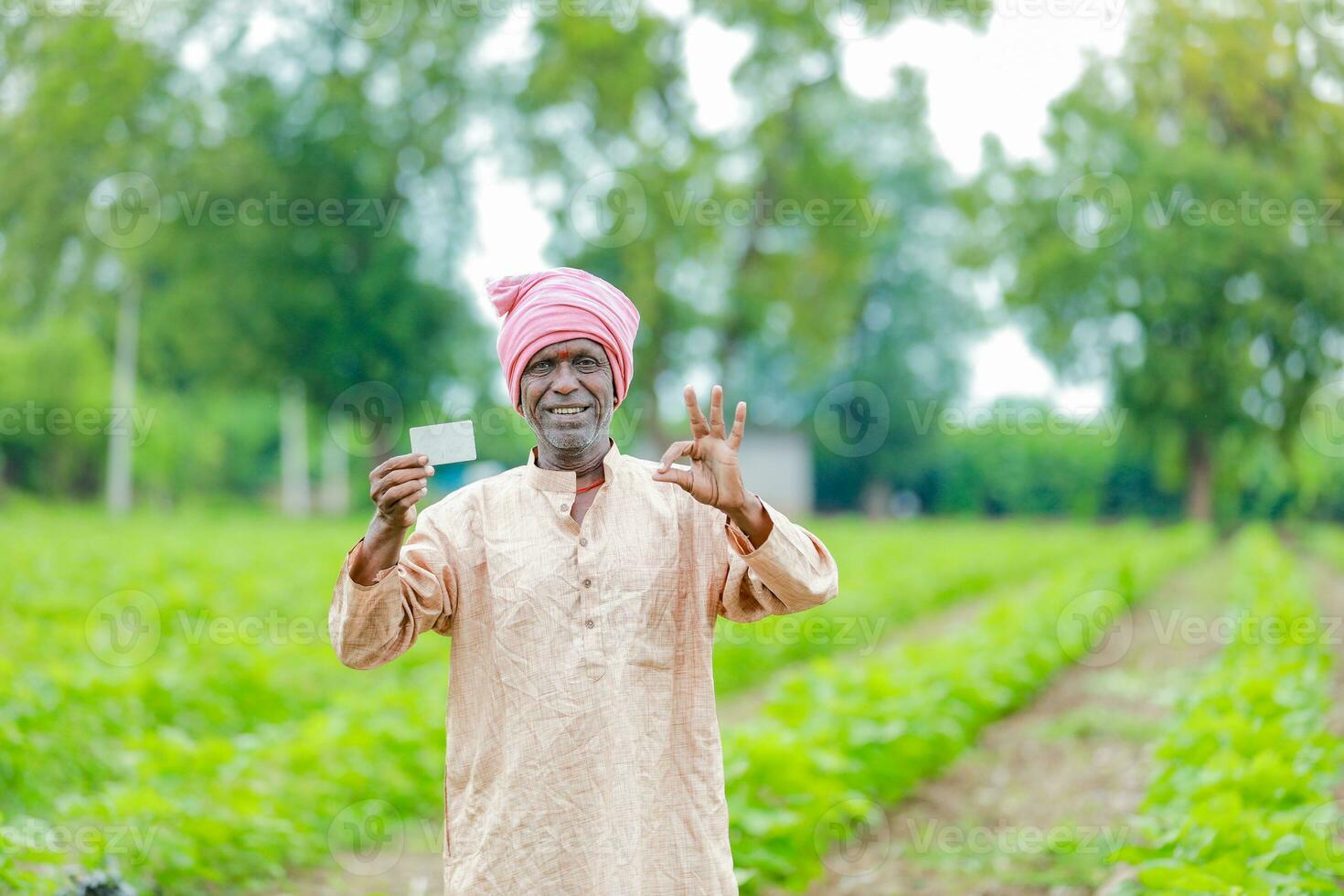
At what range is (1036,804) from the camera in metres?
6.82

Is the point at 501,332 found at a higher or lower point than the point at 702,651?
higher

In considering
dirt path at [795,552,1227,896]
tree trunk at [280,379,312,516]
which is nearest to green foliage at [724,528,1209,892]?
dirt path at [795,552,1227,896]

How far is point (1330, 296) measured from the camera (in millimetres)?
26219

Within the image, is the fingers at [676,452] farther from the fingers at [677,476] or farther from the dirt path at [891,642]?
the dirt path at [891,642]

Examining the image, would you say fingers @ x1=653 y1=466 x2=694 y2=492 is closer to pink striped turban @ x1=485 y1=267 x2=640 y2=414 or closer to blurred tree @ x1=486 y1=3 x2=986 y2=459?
pink striped turban @ x1=485 y1=267 x2=640 y2=414

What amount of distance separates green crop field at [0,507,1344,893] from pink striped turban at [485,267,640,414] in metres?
2.15

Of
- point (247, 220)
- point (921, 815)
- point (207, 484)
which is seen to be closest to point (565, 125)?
point (247, 220)

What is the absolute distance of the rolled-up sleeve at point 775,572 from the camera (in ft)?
7.80

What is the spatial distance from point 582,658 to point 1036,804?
5.11 metres

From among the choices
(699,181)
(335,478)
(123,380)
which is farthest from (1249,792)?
(335,478)

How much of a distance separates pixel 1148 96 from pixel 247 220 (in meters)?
20.4

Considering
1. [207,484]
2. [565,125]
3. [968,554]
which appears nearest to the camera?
[968,554]

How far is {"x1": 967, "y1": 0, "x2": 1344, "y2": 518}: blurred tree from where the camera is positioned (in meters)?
26.4

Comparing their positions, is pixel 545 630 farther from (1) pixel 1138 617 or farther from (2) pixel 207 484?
(2) pixel 207 484
